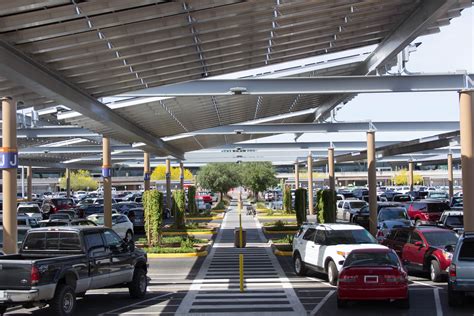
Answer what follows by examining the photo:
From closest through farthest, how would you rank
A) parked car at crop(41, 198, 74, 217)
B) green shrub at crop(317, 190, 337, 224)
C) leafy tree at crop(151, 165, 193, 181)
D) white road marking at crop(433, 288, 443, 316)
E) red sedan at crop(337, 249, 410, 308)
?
white road marking at crop(433, 288, 443, 316), red sedan at crop(337, 249, 410, 308), green shrub at crop(317, 190, 337, 224), parked car at crop(41, 198, 74, 217), leafy tree at crop(151, 165, 193, 181)

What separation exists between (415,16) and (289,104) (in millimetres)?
17154

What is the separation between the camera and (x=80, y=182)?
421 ft

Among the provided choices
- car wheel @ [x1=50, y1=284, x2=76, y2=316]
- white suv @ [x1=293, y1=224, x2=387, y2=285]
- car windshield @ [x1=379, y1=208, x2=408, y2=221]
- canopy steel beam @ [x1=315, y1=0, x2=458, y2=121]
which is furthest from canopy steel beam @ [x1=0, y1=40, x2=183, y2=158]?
car windshield @ [x1=379, y1=208, x2=408, y2=221]

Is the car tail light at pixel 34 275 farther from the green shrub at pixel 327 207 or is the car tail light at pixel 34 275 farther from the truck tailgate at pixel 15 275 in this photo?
the green shrub at pixel 327 207

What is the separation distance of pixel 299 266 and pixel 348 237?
2.36 meters

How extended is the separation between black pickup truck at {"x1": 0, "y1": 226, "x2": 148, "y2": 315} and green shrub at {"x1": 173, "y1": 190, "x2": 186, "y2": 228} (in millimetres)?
21004

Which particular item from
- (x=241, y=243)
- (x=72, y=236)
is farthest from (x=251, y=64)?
(x=72, y=236)

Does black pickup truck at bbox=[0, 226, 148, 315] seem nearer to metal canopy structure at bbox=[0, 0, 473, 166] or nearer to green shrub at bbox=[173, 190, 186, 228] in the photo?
metal canopy structure at bbox=[0, 0, 473, 166]

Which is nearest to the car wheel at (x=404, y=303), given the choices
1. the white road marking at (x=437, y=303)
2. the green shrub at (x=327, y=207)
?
the white road marking at (x=437, y=303)

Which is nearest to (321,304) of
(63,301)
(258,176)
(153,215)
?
(63,301)

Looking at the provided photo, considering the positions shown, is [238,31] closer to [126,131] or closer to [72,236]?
[72,236]

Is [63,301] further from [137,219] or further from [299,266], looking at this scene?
[137,219]

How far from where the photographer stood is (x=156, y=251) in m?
26.6

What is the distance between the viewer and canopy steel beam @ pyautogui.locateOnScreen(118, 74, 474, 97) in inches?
967
